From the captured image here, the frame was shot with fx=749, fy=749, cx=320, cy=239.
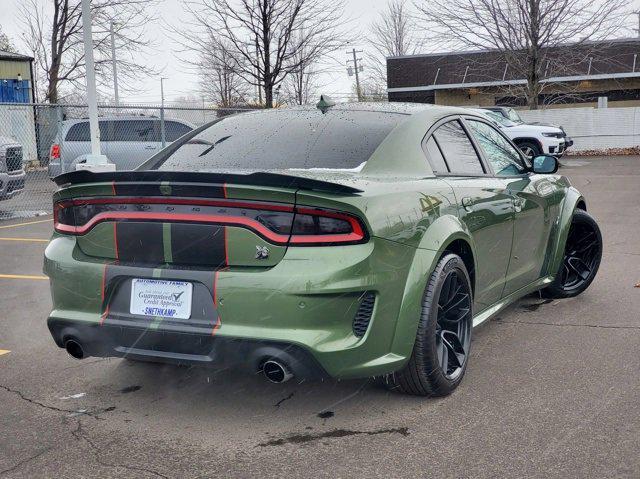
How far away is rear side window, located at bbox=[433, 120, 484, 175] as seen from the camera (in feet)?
13.8

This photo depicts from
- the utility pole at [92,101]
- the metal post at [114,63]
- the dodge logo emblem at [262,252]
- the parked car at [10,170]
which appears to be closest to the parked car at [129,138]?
the utility pole at [92,101]

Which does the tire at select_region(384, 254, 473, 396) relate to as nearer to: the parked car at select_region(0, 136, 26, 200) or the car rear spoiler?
the car rear spoiler

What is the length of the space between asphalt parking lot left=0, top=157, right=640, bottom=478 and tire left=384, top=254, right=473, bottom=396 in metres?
0.10

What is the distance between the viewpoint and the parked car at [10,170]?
11816mm

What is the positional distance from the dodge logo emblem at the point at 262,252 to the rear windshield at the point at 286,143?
702mm

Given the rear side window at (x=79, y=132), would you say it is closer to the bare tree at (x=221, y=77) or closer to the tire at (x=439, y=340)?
the bare tree at (x=221, y=77)

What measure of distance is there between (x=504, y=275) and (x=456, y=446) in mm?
1669

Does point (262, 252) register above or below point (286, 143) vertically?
below

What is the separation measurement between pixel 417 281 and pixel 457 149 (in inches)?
49.2

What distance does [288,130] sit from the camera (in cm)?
412

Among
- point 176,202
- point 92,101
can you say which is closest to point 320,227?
point 176,202

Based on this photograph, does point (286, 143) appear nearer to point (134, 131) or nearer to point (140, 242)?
point (140, 242)

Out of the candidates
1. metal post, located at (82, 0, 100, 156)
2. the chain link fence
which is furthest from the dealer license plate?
the chain link fence

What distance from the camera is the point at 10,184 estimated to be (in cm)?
1201
